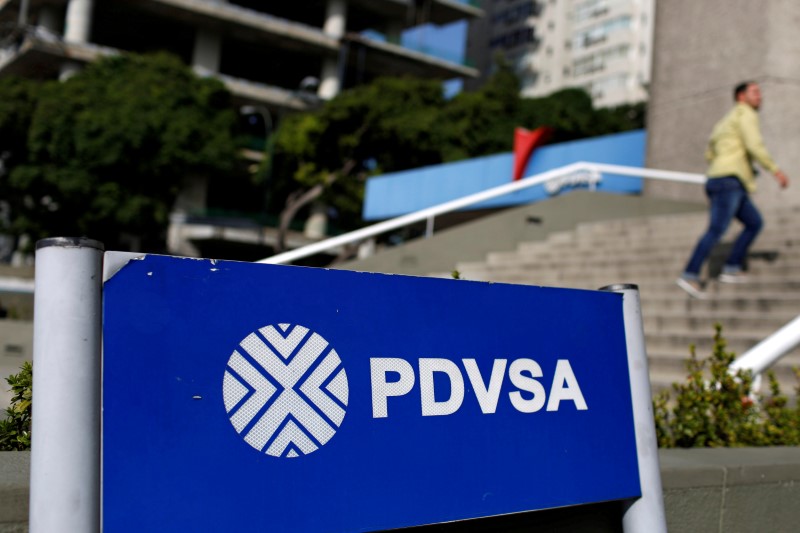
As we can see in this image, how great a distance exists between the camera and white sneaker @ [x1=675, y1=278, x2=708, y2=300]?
793cm

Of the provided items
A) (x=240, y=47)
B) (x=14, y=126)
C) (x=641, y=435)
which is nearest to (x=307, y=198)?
(x=14, y=126)

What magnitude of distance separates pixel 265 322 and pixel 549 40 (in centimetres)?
8911

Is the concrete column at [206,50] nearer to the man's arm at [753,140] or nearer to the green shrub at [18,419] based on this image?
the man's arm at [753,140]

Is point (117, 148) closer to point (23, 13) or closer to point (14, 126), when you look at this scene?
point (14, 126)

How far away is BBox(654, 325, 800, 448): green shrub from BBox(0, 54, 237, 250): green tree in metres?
38.6

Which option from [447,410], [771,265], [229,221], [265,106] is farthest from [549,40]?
[447,410]

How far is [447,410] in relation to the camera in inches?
92.7

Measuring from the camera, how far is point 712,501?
3354 millimetres

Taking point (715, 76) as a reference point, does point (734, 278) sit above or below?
below

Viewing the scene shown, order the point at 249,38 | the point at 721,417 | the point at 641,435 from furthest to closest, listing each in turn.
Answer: the point at 249,38 < the point at 721,417 < the point at 641,435

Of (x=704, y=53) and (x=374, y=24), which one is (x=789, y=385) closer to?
(x=704, y=53)

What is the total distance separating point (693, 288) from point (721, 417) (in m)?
3.96

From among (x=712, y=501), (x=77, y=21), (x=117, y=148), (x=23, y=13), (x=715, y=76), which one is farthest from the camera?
(x=23, y=13)

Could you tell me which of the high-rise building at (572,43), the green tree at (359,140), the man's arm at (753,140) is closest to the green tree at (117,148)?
the green tree at (359,140)
